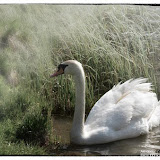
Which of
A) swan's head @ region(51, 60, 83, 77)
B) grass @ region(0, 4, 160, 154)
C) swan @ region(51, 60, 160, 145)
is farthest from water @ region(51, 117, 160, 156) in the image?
swan's head @ region(51, 60, 83, 77)

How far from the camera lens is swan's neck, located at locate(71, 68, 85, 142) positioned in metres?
5.44

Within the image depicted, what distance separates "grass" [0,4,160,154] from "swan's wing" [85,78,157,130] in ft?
0.57

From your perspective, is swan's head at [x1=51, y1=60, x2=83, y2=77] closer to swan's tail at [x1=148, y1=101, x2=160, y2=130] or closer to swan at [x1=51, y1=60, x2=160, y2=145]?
swan at [x1=51, y1=60, x2=160, y2=145]

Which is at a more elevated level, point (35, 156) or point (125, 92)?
A: point (125, 92)

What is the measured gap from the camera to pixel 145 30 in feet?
19.0

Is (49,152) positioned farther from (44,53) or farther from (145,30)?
(145,30)

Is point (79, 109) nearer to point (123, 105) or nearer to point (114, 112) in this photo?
point (114, 112)

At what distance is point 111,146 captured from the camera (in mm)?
5473

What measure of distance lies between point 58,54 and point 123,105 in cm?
99

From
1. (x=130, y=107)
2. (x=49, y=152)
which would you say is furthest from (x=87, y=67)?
(x=49, y=152)

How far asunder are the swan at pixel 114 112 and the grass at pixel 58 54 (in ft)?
0.67

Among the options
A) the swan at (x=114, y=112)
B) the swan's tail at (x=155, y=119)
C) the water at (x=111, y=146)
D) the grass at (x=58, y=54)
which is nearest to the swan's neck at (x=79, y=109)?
the swan at (x=114, y=112)

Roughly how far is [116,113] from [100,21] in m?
1.10

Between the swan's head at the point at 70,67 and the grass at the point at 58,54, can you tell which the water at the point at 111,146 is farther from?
the swan's head at the point at 70,67
